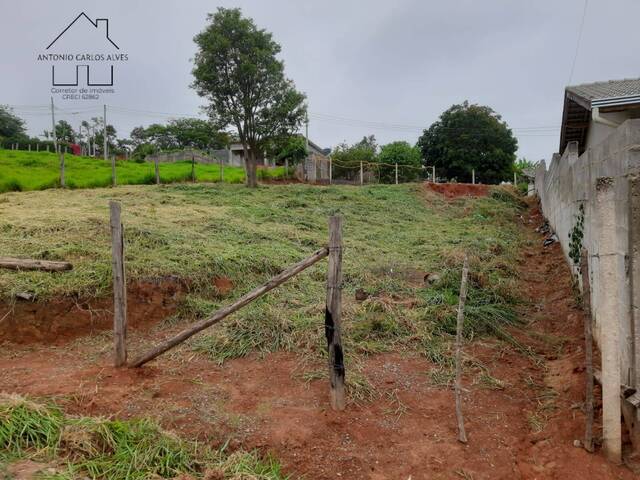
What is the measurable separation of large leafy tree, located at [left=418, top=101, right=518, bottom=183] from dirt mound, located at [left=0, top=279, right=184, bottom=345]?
24467mm

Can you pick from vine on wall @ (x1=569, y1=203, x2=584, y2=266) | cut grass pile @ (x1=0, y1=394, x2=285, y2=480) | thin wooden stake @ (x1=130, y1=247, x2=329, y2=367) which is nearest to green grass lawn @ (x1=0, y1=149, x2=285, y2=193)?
thin wooden stake @ (x1=130, y1=247, x2=329, y2=367)

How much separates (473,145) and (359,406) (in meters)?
26.1

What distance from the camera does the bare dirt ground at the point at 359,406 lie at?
274 centimetres

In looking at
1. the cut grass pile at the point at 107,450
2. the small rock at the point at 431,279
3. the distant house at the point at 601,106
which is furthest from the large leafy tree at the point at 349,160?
the cut grass pile at the point at 107,450

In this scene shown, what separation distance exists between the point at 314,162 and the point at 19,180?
11.8 m

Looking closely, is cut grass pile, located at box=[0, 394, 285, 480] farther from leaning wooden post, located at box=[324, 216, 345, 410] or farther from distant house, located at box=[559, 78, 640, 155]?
distant house, located at box=[559, 78, 640, 155]

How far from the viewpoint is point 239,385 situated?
11.7 ft

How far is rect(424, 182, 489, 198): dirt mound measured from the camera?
677 inches

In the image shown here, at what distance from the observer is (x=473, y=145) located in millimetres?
26734

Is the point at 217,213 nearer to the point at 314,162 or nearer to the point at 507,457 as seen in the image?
the point at 507,457

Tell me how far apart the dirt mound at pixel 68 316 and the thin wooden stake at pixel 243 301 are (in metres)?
1.39

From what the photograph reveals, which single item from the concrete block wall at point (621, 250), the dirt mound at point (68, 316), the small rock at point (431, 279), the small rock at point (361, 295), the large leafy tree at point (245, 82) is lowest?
the dirt mound at point (68, 316)

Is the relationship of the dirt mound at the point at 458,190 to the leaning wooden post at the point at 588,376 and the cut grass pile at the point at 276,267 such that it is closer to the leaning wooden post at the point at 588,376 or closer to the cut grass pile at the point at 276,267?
the cut grass pile at the point at 276,267

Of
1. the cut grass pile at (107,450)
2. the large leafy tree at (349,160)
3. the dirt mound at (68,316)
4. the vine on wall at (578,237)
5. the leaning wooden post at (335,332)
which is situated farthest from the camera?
the large leafy tree at (349,160)
